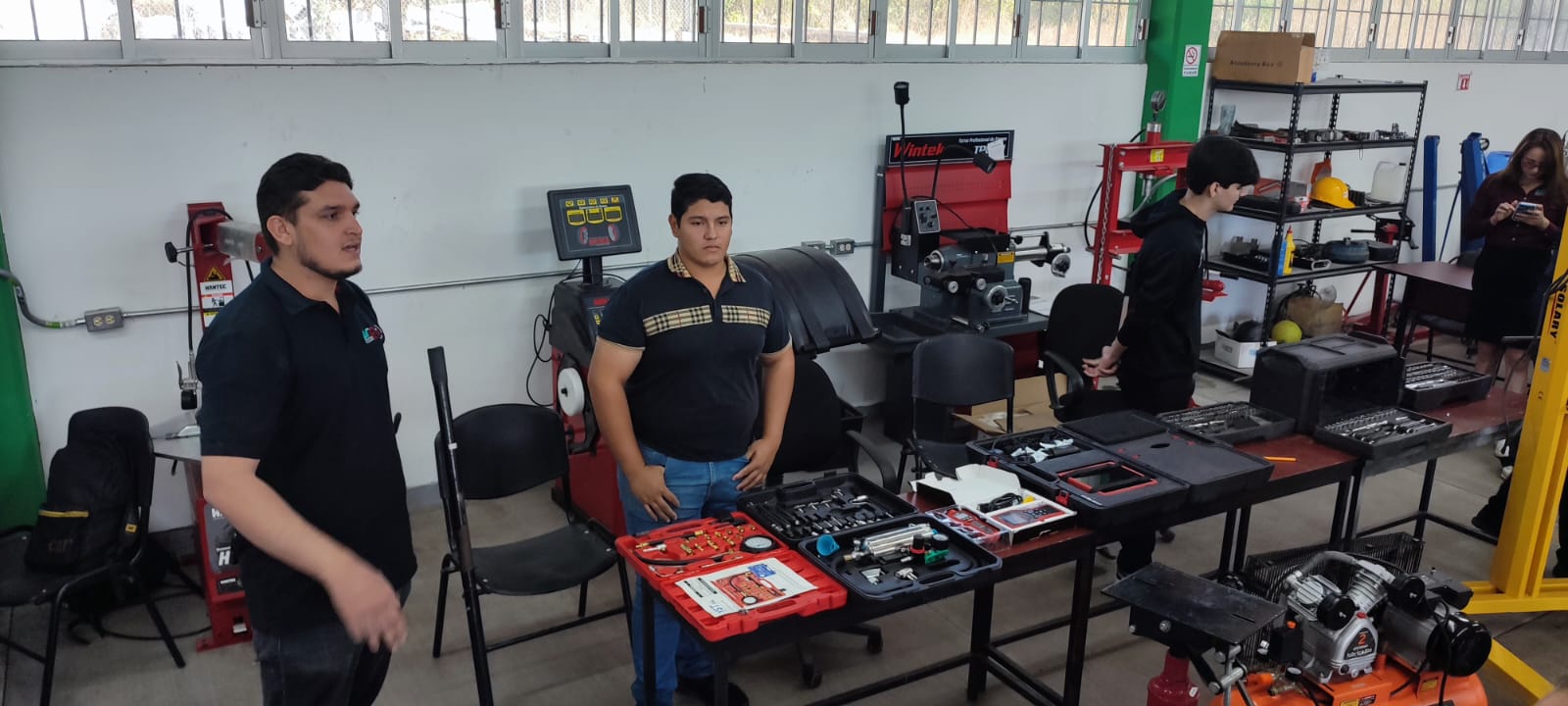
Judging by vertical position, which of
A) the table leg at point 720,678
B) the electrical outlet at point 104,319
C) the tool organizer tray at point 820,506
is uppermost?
the electrical outlet at point 104,319

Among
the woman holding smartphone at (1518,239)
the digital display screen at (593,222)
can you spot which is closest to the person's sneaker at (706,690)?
the digital display screen at (593,222)

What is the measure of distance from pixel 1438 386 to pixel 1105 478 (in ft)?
4.59

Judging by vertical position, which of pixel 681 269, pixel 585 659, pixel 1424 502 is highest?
pixel 681 269

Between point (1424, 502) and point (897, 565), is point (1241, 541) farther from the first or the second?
point (897, 565)

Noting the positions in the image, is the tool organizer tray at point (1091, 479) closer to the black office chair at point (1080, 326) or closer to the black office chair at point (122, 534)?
the black office chair at point (1080, 326)

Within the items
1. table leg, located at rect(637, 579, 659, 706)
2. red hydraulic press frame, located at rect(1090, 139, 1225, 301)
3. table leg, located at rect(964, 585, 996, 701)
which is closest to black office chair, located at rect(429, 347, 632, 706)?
table leg, located at rect(637, 579, 659, 706)

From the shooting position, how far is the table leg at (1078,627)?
2.59 m

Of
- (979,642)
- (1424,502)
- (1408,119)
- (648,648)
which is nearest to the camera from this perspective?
(648,648)

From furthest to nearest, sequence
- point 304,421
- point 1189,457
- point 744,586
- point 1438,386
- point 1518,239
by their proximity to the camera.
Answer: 1. point 1518,239
2. point 1438,386
3. point 1189,457
4. point 744,586
5. point 304,421

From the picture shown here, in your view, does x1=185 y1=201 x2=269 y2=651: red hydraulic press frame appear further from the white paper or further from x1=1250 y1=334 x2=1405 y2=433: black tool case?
x1=1250 y1=334 x2=1405 y2=433: black tool case

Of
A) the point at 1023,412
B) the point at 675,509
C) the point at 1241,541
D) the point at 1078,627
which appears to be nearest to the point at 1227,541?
the point at 1241,541

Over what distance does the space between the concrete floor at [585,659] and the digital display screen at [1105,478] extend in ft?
2.38

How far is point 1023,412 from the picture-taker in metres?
4.53

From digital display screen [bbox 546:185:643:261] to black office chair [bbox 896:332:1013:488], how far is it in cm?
117
